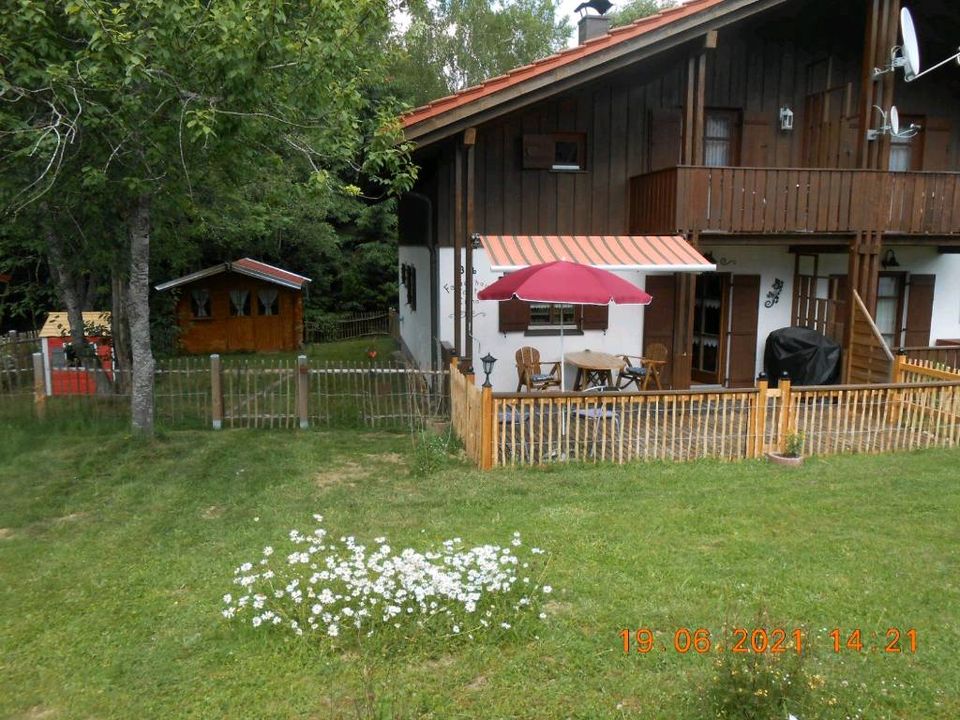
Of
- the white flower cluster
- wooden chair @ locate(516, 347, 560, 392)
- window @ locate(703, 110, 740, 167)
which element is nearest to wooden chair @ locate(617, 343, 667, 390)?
wooden chair @ locate(516, 347, 560, 392)

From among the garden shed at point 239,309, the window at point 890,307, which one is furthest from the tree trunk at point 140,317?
the window at point 890,307

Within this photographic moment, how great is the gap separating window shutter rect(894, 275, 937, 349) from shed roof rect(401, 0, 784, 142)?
239 inches

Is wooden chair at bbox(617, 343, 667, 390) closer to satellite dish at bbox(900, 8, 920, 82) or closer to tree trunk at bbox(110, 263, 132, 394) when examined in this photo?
satellite dish at bbox(900, 8, 920, 82)

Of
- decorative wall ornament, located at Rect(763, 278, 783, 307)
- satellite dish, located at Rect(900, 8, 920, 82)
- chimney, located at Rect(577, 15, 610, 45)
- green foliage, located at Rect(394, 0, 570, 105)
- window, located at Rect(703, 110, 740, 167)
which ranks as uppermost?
green foliage, located at Rect(394, 0, 570, 105)

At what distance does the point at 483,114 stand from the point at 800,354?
6361mm

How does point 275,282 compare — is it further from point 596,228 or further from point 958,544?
point 958,544

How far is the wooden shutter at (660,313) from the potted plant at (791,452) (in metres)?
4.07

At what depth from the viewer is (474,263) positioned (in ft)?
38.4

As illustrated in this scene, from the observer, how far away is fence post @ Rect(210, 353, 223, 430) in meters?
10.4

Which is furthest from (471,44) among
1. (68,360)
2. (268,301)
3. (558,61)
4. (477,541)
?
(477,541)

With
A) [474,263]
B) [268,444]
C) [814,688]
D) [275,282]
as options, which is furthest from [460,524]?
[275,282]

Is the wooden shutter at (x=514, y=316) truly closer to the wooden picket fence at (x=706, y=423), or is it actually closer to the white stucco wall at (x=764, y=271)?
the wooden picket fence at (x=706, y=423)

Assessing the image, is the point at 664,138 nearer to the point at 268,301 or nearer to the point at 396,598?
the point at 396,598

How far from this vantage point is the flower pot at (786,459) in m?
8.38
